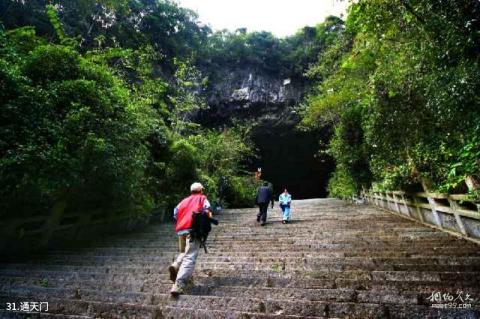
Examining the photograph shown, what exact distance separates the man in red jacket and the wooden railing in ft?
14.8

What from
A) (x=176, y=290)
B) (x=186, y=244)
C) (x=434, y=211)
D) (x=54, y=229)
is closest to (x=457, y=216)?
(x=434, y=211)

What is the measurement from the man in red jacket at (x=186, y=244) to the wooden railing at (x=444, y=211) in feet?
14.8

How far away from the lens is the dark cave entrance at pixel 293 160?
28.4m

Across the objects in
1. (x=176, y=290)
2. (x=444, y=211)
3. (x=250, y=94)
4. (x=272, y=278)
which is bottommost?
(x=272, y=278)

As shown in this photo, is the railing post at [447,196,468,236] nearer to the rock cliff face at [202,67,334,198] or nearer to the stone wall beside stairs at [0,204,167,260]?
the stone wall beside stairs at [0,204,167,260]

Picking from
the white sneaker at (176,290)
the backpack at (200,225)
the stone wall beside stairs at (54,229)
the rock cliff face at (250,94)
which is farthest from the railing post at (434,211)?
the rock cliff face at (250,94)

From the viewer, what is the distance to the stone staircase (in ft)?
11.1

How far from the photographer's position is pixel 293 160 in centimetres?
3172

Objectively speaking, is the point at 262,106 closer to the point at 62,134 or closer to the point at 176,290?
the point at 62,134

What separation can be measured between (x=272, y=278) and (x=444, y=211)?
455 cm

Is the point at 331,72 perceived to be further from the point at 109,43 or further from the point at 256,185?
the point at 109,43

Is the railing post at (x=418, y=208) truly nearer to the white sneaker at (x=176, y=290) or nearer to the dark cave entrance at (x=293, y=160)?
the white sneaker at (x=176, y=290)

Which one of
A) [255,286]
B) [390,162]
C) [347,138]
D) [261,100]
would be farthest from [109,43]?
[255,286]

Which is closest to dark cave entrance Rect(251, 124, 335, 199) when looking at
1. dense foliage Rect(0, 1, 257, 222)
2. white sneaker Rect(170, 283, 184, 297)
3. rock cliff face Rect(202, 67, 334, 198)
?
rock cliff face Rect(202, 67, 334, 198)
